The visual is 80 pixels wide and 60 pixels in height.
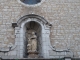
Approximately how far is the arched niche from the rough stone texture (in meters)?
0.22

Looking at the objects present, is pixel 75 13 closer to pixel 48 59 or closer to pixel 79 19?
pixel 79 19

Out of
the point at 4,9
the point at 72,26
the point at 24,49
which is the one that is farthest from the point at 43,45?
the point at 4,9

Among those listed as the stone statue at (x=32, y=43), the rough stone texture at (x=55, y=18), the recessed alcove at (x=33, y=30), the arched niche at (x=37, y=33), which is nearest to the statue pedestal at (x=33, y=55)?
the stone statue at (x=32, y=43)

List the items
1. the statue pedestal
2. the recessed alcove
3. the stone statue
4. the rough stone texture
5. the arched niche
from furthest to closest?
the recessed alcove < the rough stone texture < the arched niche < the stone statue < the statue pedestal

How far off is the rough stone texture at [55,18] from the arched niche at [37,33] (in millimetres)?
223

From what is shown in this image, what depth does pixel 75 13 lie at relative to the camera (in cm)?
1169

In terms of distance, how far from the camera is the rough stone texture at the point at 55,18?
11125mm

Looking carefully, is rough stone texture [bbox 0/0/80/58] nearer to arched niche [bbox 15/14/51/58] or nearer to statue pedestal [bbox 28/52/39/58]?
arched niche [bbox 15/14/51/58]

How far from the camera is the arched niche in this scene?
11.0 meters

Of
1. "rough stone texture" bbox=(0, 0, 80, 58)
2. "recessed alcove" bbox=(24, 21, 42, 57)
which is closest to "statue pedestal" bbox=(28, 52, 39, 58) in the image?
"recessed alcove" bbox=(24, 21, 42, 57)

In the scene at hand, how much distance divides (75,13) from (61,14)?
607 millimetres

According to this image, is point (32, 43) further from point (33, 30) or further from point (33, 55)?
point (33, 30)

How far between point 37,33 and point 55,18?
39.0 inches

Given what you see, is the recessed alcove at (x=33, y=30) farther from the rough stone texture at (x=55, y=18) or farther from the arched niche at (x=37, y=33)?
the rough stone texture at (x=55, y=18)
